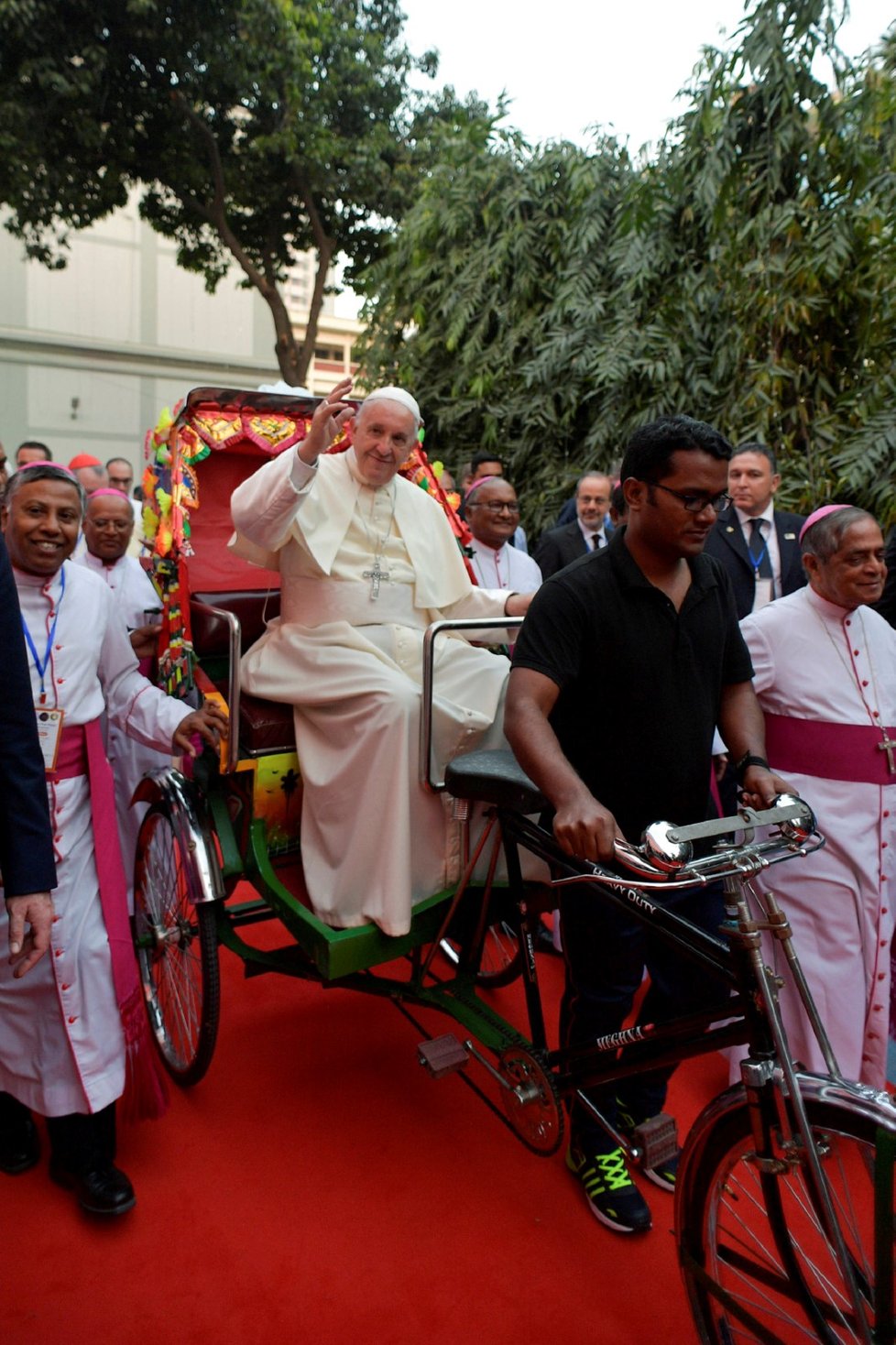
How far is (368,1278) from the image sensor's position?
2457mm

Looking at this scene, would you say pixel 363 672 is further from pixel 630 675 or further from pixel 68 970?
pixel 68 970

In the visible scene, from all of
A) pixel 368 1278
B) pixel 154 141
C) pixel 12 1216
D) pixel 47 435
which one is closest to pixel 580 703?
pixel 368 1278

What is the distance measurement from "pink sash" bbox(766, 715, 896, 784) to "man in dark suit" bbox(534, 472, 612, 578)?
309 centimetres

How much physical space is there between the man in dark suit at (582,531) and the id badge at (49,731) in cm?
374

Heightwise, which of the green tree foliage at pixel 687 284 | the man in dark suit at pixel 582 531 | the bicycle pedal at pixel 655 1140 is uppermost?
the green tree foliage at pixel 687 284

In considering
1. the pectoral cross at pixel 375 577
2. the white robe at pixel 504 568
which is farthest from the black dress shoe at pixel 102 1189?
the white robe at pixel 504 568

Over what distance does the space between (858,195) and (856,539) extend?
5.05 metres

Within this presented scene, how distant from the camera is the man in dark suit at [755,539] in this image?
450 centimetres

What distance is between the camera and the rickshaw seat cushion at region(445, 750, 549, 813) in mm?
2482

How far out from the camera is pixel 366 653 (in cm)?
319

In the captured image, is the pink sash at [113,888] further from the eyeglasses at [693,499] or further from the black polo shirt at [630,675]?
the eyeglasses at [693,499]

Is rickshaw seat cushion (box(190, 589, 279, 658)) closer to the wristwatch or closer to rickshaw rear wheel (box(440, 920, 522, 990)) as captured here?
rickshaw rear wheel (box(440, 920, 522, 990))

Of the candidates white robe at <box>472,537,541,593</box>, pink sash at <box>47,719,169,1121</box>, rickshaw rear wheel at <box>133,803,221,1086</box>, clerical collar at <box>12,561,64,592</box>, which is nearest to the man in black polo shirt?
rickshaw rear wheel at <box>133,803,221,1086</box>

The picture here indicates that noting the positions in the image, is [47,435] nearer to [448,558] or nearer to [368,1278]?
[448,558]
